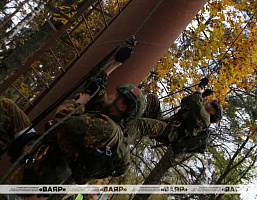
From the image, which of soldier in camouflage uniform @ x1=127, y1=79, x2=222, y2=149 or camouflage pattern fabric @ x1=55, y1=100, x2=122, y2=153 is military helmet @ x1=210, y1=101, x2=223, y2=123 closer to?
soldier in camouflage uniform @ x1=127, y1=79, x2=222, y2=149

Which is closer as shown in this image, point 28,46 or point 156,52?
point 156,52

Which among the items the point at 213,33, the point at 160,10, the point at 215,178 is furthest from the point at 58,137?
the point at 215,178

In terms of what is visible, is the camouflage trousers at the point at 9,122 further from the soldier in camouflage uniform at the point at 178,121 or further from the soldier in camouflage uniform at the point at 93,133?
the soldier in camouflage uniform at the point at 178,121

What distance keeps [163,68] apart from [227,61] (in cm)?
174

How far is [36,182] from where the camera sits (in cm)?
238

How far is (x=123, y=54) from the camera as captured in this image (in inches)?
118

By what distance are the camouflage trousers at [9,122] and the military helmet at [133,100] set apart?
1.13m

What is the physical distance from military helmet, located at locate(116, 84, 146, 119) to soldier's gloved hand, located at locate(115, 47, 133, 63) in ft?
1.45

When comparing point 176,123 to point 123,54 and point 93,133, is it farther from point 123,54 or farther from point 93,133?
point 93,133

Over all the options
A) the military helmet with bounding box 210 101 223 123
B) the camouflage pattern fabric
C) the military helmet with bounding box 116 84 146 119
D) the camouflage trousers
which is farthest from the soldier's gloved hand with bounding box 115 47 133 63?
the military helmet with bounding box 210 101 223 123

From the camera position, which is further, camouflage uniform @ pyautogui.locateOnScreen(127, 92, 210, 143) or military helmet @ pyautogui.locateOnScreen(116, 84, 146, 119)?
camouflage uniform @ pyautogui.locateOnScreen(127, 92, 210, 143)

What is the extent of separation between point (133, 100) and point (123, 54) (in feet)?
2.25

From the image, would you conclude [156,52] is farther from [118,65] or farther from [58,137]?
[58,137]

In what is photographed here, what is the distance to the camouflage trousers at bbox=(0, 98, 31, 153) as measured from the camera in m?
2.53
